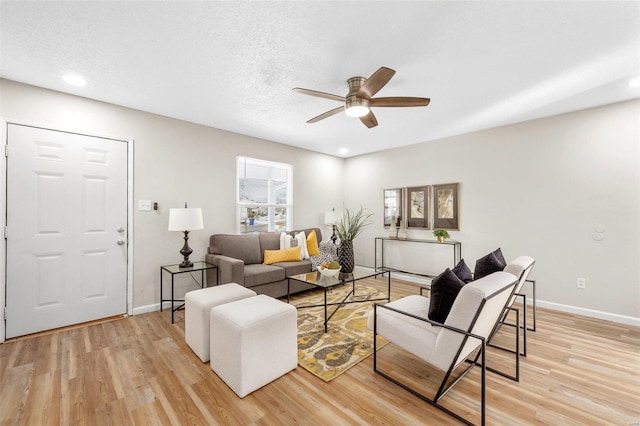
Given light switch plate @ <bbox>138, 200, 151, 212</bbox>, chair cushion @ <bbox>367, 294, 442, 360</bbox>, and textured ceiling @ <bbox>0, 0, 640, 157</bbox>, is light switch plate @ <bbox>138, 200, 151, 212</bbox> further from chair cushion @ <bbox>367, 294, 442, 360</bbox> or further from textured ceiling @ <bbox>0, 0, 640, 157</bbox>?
chair cushion @ <bbox>367, 294, 442, 360</bbox>

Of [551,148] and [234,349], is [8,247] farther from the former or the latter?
[551,148]

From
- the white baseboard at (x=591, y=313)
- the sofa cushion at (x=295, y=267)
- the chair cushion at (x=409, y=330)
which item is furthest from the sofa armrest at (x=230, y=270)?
the white baseboard at (x=591, y=313)

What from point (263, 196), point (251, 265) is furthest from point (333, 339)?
point (263, 196)

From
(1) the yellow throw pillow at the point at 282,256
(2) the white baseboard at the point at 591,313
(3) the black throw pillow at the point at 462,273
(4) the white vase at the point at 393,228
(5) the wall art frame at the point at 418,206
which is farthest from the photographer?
(4) the white vase at the point at 393,228

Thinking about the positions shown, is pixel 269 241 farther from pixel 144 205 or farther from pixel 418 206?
pixel 418 206

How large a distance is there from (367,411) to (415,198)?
12.5 ft

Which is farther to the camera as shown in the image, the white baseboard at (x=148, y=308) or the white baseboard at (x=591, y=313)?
the white baseboard at (x=148, y=308)

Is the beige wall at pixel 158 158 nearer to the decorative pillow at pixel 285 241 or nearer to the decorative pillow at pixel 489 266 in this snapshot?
the decorative pillow at pixel 285 241

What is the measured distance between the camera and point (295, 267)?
3.97m

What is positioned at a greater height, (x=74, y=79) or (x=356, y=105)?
(x=74, y=79)

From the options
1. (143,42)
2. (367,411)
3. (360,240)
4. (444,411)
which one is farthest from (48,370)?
(360,240)

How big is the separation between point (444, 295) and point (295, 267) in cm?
247

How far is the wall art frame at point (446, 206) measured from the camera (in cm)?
441

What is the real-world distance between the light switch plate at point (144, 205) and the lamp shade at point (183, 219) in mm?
383
